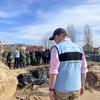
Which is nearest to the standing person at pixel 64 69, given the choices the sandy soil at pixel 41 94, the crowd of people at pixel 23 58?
the sandy soil at pixel 41 94

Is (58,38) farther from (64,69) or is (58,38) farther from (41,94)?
(41,94)

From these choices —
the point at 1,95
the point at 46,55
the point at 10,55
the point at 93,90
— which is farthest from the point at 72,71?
the point at 46,55

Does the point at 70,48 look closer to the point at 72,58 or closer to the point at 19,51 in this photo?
the point at 72,58

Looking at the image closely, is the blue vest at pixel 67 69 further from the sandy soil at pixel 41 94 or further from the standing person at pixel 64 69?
the sandy soil at pixel 41 94

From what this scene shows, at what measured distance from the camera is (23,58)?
24.6 m

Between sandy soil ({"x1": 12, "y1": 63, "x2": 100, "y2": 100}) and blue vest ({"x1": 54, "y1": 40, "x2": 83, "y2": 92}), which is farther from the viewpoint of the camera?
sandy soil ({"x1": 12, "y1": 63, "x2": 100, "y2": 100})

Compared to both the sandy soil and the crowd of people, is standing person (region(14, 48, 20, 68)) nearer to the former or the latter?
the crowd of people

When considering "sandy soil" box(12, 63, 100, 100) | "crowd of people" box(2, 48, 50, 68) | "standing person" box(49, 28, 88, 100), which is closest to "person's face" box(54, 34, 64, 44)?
"standing person" box(49, 28, 88, 100)

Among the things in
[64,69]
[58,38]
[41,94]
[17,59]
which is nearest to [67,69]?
[64,69]

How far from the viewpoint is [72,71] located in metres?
5.11

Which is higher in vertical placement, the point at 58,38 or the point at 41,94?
the point at 58,38

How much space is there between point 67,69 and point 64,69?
50 millimetres

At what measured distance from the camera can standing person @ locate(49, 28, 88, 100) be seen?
494 cm

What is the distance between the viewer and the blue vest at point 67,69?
504 centimetres
